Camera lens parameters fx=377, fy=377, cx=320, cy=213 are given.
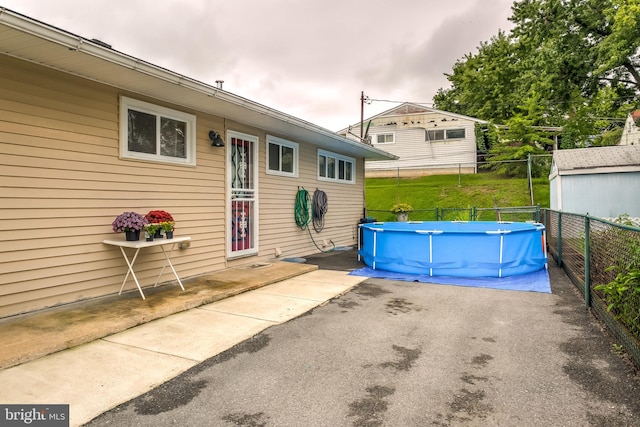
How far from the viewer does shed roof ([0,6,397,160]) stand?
3102 mm

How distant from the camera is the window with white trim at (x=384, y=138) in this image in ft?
71.3

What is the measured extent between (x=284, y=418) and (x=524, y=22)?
2514 cm

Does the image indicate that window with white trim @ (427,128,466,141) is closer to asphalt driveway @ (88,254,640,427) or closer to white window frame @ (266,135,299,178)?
white window frame @ (266,135,299,178)

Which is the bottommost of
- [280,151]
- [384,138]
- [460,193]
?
[460,193]

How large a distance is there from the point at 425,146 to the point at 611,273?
1826cm

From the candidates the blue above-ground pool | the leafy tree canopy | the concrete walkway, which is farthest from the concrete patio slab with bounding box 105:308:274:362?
the leafy tree canopy

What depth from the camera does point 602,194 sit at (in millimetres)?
11148

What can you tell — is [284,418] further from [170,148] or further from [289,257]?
[289,257]

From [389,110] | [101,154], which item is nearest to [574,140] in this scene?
[389,110]

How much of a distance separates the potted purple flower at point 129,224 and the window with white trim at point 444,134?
19.2 meters

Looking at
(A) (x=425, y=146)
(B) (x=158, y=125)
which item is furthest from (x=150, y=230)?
(A) (x=425, y=146)

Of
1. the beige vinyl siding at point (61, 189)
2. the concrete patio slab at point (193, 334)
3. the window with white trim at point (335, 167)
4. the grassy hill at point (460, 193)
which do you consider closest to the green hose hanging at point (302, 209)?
the window with white trim at point (335, 167)

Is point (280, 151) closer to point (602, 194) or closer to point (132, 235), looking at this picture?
point (132, 235)

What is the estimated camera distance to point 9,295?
3.59 meters
